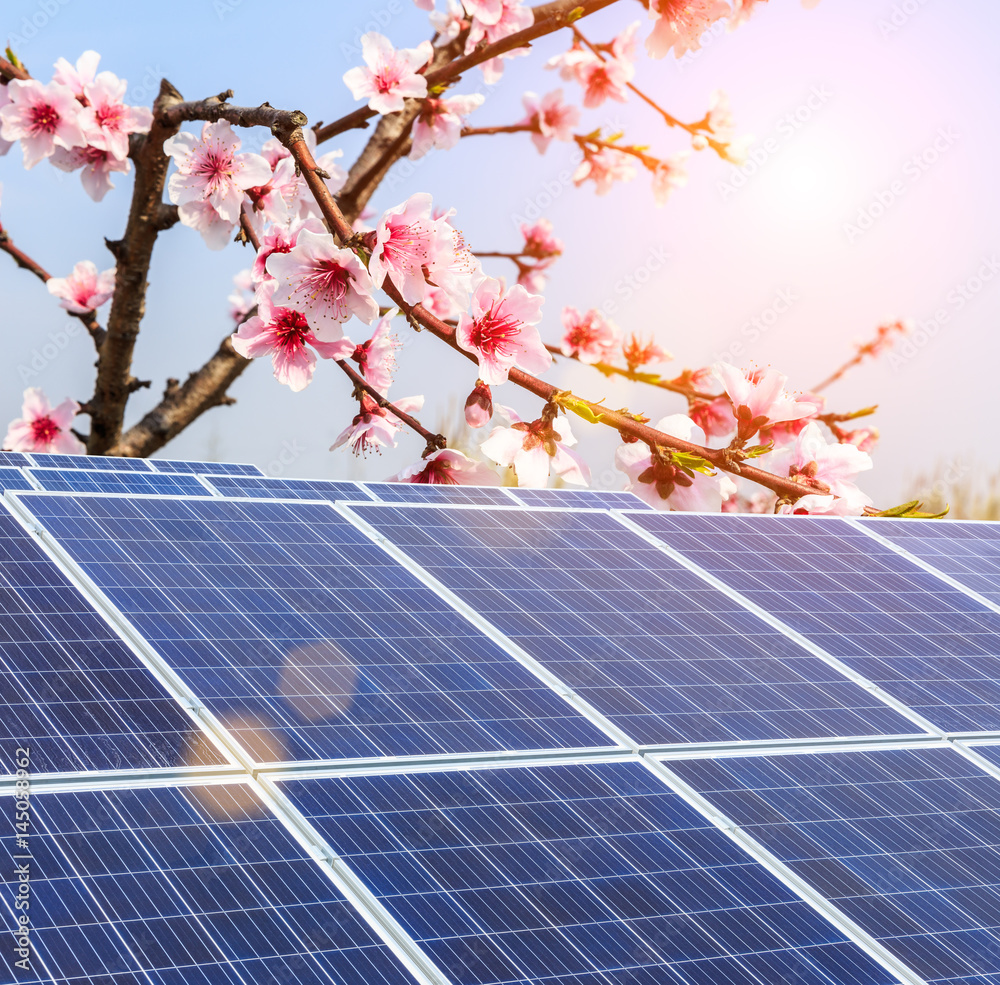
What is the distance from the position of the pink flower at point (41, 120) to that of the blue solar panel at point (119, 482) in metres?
3.17

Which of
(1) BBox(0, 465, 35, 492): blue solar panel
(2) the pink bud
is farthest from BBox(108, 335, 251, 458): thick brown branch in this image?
(1) BBox(0, 465, 35, 492): blue solar panel

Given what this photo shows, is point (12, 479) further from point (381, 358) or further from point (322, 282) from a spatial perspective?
point (381, 358)

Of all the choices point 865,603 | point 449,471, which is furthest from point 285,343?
point 865,603

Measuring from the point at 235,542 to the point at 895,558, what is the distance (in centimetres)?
286

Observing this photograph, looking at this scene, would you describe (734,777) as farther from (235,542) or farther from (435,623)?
(235,542)

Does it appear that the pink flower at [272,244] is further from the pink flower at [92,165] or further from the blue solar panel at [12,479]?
the pink flower at [92,165]

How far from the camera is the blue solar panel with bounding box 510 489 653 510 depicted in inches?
187

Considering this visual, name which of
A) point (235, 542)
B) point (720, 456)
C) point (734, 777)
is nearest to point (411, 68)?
point (720, 456)

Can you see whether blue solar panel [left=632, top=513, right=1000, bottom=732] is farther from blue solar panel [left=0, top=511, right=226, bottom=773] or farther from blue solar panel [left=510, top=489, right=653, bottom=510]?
blue solar panel [left=0, top=511, right=226, bottom=773]

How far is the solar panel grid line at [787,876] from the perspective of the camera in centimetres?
251

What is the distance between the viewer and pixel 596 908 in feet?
7.96

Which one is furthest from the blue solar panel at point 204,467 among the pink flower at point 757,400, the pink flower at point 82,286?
the pink flower at point 82,286

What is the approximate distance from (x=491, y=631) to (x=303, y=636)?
593mm

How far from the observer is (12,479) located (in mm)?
3916
